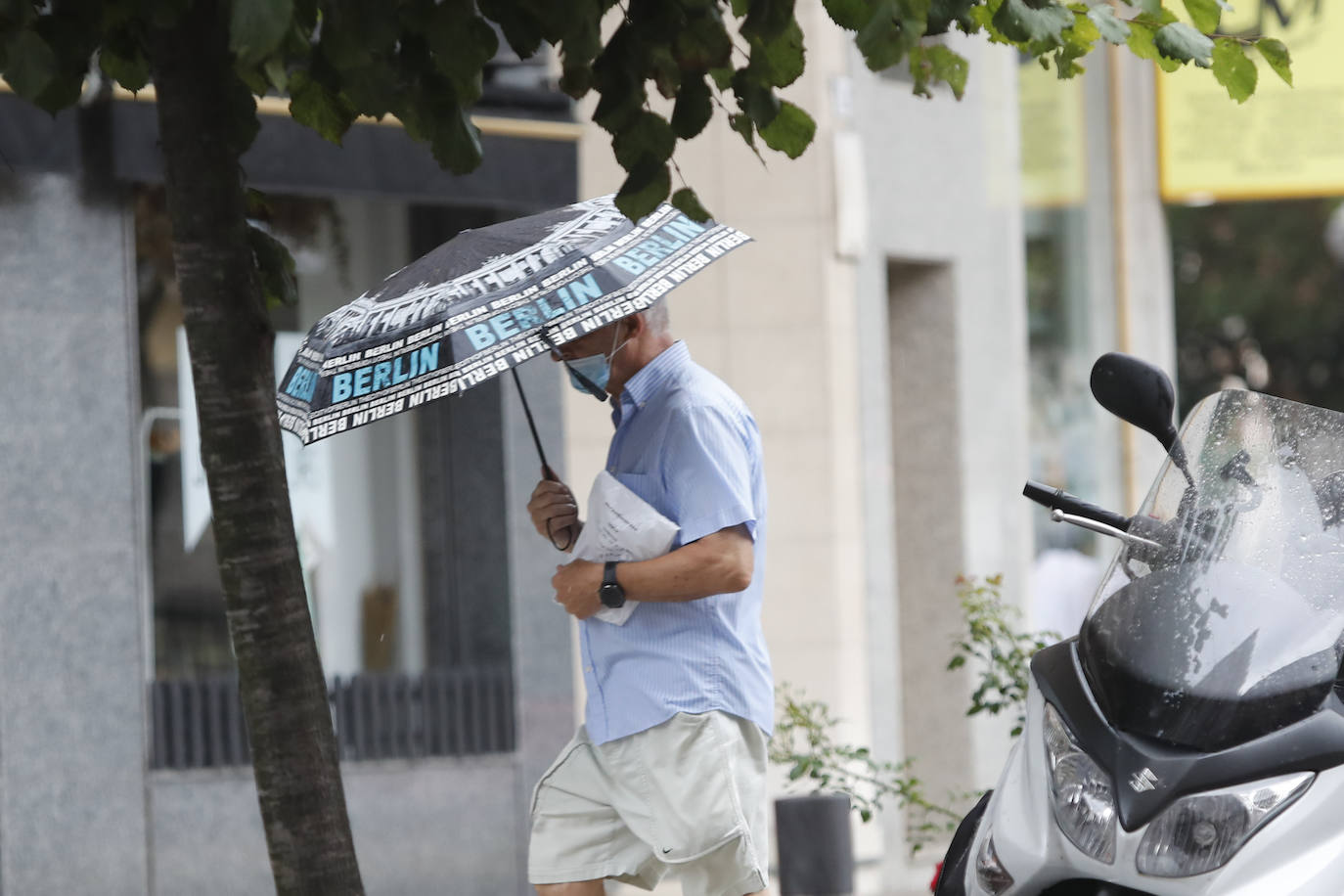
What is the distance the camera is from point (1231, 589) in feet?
10.5

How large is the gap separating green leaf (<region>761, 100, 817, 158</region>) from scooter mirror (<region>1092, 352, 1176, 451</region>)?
24.9 inches

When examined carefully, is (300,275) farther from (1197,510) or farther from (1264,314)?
(1264,314)

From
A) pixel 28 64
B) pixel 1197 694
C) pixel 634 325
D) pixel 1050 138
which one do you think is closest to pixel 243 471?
pixel 28 64

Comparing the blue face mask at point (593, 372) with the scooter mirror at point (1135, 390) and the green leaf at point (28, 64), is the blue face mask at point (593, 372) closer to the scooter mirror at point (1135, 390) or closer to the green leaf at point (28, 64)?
the scooter mirror at point (1135, 390)

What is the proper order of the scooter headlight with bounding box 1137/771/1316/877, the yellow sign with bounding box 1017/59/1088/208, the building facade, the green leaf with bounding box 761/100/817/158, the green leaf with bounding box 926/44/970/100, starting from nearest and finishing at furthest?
the scooter headlight with bounding box 1137/771/1316/877 < the green leaf with bounding box 761/100/817/158 < the green leaf with bounding box 926/44/970/100 < the building facade < the yellow sign with bounding box 1017/59/1088/208

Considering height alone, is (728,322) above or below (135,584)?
above

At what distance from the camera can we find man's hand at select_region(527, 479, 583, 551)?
474cm

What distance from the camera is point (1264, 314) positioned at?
24609 millimetres

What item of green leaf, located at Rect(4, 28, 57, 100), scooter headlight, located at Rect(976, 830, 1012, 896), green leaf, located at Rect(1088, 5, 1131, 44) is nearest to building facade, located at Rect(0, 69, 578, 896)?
green leaf, located at Rect(1088, 5, 1131, 44)

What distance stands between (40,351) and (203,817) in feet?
6.60

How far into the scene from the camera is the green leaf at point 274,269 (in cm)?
402

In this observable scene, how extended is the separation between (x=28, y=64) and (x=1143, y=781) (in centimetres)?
190

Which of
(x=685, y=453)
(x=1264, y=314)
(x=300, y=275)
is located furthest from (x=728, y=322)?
(x=1264, y=314)

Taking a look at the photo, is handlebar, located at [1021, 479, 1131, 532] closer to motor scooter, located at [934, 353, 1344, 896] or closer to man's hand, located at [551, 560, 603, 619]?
motor scooter, located at [934, 353, 1344, 896]
